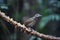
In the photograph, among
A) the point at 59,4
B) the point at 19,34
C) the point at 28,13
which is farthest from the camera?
the point at 28,13

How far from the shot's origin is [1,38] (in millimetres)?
1630

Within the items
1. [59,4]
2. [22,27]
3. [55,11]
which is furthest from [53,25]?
[22,27]

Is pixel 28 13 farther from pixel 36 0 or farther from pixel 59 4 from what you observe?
pixel 59 4

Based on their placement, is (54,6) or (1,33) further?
(54,6)

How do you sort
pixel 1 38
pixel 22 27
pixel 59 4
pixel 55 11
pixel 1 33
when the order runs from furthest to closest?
pixel 55 11
pixel 59 4
pixel 1 38
pixel 1 33
pixel 22 27

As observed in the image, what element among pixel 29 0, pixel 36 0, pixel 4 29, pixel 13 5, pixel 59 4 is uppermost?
pixel 29 0

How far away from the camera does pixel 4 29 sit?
1.38 metres

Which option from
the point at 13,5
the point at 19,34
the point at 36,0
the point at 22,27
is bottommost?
the point at 22,27

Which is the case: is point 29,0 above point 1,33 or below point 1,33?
above

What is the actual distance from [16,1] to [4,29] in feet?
2.42

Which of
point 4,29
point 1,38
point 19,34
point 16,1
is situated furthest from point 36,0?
point 4,29

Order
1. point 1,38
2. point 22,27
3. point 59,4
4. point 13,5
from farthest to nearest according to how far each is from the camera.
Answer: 1. point 59,4
2. point 13,5
3. point 1,38
4. point 22,27

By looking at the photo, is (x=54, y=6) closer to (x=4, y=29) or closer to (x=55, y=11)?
(x=55, y=11)

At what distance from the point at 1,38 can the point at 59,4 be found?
95 cm
